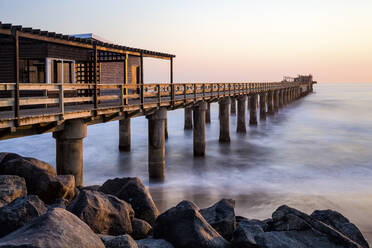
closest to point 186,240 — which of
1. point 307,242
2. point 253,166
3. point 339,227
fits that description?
point 307,242

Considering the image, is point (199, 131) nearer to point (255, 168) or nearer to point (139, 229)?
point (255, 168)

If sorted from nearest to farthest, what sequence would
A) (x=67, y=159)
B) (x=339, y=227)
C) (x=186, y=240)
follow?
(x=186, y=240)
(x=339, y=227)
(x=67, y=159)

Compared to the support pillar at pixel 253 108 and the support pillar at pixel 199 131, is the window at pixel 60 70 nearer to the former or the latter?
the support pillar at pixel 199 131

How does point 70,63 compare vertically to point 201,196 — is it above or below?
above

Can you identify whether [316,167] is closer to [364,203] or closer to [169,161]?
[364,203]

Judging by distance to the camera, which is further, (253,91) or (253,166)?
(253,91)

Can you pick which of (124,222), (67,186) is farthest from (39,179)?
(124,222)

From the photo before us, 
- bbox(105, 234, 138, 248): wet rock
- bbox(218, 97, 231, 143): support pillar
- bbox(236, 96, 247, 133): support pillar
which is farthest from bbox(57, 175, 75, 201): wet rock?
bbox(236, 96, 247, 133): support pillar

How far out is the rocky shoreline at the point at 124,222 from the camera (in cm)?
478

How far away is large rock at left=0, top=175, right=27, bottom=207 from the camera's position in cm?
689

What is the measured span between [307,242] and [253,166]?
12862mm

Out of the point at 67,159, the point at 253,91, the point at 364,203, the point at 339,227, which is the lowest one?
the point at 364,203

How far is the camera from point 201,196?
14.1 m

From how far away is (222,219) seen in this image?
25.6 feet
